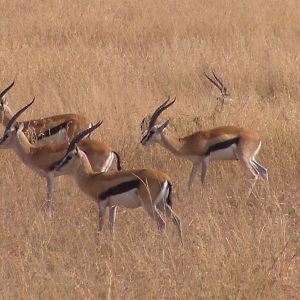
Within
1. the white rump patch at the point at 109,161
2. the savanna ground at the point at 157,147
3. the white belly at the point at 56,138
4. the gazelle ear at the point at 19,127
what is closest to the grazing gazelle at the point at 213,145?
the savanna ground at the point at 157,147

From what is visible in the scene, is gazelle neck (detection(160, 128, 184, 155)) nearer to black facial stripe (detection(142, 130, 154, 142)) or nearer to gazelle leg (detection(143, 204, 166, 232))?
black facial stripe (detection(142, 130, 154, 142))

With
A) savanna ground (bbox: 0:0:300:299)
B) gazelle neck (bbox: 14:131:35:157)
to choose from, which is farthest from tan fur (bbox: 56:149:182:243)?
gazelle neck (bbox: 14:131:35:157)

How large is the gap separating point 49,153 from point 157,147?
1.36 meters

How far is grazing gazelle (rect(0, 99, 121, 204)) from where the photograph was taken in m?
7.09

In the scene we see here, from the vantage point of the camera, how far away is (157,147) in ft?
27.1

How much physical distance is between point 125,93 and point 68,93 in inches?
26.8

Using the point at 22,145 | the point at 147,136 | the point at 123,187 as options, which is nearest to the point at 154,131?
the point at 147,136

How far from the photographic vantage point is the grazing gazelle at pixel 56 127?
808 centimetres

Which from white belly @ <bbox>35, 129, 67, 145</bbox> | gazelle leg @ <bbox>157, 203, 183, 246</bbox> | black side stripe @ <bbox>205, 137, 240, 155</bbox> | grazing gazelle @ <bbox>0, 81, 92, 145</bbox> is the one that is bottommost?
gazelle leg @ <bbox>157, 203, 183, 246</bbox>

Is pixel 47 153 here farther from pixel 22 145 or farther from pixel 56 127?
pixel 56 127

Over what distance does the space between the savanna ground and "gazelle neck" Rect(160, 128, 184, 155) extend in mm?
224

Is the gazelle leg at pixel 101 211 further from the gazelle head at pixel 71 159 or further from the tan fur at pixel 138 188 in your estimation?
the gazelle head at pixel 71 159

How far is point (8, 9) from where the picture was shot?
1558 cm

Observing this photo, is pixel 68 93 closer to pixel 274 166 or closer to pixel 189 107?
pixel 189 107
